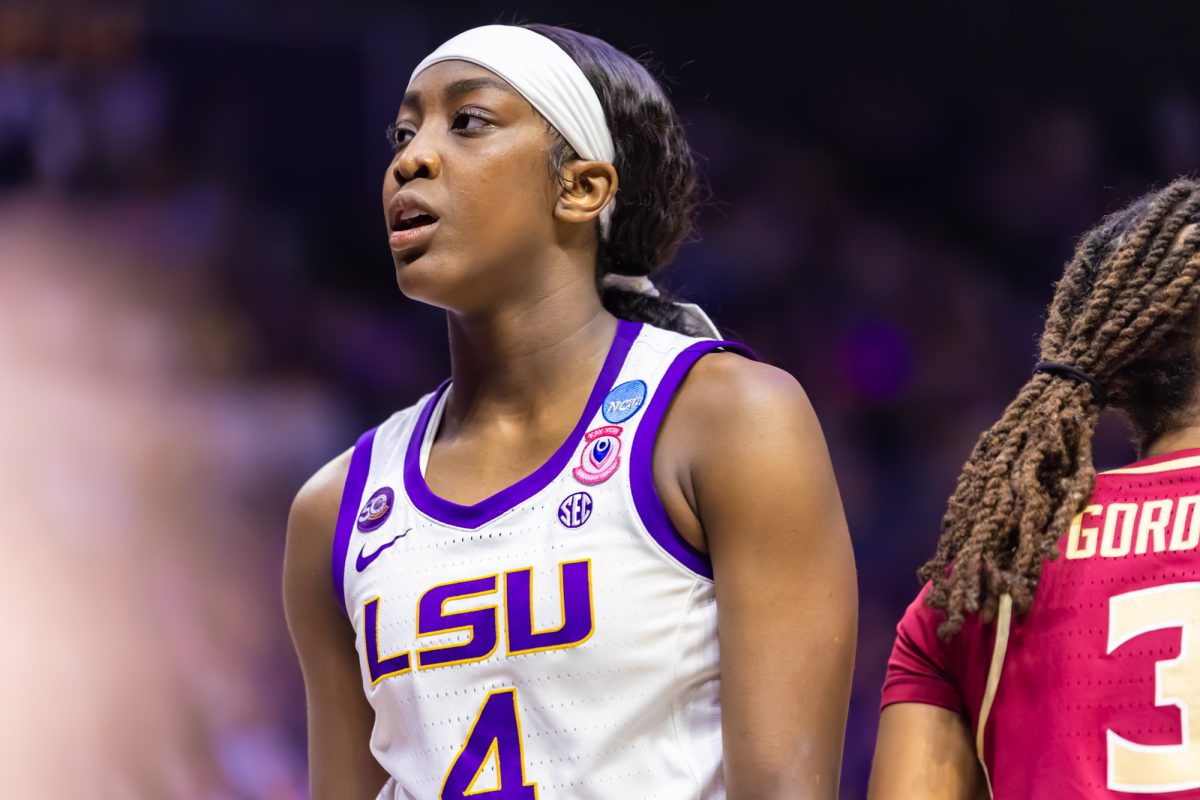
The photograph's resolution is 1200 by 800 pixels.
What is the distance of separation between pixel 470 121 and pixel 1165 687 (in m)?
1.21

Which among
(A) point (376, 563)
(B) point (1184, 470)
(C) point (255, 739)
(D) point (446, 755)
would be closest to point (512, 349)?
(A) point (376, 563)

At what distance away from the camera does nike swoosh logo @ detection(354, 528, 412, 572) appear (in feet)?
6.88

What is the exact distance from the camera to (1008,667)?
5.79 ft

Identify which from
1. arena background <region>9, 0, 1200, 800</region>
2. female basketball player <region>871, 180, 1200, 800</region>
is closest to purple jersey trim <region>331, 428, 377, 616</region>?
female basketball player <region>871, 180, 1200, 800</region>

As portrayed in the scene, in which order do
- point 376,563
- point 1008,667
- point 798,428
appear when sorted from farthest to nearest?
point 376,563, point 798,428, point 1008,667

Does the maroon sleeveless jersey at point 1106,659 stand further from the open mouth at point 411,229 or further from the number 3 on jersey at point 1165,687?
the open mouth at point 411,229

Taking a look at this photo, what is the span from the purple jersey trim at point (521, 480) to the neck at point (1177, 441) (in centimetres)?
73

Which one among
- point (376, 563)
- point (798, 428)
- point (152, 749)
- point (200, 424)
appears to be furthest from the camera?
point (200, 424)

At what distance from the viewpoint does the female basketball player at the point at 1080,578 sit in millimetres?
1665

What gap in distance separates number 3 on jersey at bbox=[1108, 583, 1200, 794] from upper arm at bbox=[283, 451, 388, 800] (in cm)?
112

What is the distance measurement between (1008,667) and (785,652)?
270 millimetres

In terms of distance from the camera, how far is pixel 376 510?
217 cm

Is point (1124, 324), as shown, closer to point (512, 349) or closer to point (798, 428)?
point (798, 428)

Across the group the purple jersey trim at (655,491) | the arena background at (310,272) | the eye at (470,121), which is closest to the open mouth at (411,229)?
the eye at (470,121)
